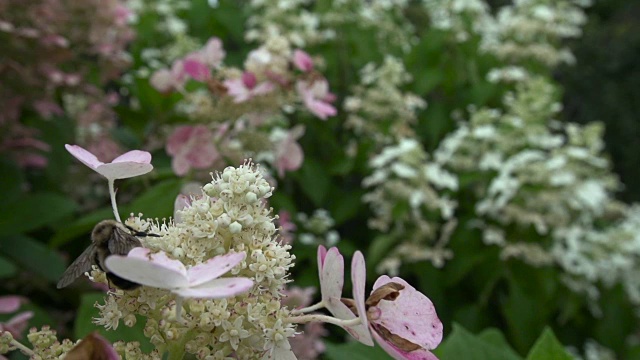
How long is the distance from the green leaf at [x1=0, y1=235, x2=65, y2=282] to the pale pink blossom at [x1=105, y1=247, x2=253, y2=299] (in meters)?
0.83

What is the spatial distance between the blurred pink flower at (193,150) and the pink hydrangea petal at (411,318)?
620 mm

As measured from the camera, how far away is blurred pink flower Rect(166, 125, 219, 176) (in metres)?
1.03

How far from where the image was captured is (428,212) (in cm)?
175

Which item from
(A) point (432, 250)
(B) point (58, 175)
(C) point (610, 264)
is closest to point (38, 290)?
(B) point (58, 175)

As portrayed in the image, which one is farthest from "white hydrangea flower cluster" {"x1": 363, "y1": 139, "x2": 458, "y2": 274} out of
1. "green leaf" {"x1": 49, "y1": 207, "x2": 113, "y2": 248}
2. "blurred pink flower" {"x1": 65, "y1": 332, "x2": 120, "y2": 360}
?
"blurred pink flower" {"x1": 65, "y1": 332, "x2": 120, "y2": 360}

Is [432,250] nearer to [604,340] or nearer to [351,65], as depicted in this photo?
[604,340]

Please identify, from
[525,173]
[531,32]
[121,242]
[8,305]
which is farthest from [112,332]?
[531,32]

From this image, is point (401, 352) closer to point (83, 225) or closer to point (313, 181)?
point (83, 225)

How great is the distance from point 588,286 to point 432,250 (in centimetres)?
46

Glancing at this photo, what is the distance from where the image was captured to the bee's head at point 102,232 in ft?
1.41

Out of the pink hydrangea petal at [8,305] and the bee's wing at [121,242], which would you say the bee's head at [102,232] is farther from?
the pink hydrangea petal at [8,305]

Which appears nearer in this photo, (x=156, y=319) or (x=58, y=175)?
(x=156, y=319)

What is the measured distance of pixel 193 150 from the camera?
1.04m

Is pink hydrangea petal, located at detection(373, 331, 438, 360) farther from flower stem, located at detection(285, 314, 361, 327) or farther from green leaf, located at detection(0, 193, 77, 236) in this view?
green leaf, located at detection(0, 193, 77, 236)
